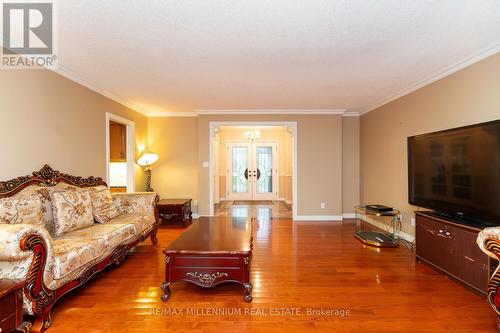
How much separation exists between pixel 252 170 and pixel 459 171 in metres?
6.38

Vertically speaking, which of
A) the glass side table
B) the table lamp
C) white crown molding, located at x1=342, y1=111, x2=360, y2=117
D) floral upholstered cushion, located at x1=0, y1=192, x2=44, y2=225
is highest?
white crown molding, located at x1=342, y1=111, x2=360, y2=117

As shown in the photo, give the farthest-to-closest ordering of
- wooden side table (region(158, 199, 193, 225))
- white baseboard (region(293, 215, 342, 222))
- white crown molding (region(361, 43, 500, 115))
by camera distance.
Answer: white baseboard (region(293, 215, 342, 222)) < wooden side table (region(158, 199, 193, 225)) < white crown molding (region(361, 43, 500, 115))

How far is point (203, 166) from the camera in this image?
17.3ft

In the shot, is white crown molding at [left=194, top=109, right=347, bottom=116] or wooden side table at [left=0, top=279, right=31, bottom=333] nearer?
wooden side table at [left=0, top=279, right=31, bottom=333]

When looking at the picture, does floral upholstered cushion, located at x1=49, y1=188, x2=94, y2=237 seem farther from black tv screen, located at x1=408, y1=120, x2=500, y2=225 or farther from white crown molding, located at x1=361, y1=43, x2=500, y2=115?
white crown molding, located at x1=361, y1=43, x2=500, y2=115

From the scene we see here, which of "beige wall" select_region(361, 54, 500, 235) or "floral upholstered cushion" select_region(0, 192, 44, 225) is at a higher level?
"beige wall" select_region(361, 54, 500, 235)

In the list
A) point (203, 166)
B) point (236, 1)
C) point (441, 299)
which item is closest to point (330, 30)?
point (236, 1)

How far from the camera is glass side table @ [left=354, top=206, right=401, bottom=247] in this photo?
3.61 meters

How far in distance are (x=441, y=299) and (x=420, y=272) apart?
0.58m

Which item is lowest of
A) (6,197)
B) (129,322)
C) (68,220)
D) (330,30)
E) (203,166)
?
(129,322)

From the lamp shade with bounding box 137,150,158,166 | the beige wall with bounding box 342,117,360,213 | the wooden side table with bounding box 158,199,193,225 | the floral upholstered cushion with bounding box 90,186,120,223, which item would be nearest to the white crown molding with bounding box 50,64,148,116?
the lamp shade with bounding box 137,150,158,166

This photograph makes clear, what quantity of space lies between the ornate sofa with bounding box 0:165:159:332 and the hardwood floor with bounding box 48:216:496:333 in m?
0.25

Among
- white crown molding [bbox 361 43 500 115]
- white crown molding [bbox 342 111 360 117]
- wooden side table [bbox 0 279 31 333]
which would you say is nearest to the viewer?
wooden side table [bbox 0 279 31 333]

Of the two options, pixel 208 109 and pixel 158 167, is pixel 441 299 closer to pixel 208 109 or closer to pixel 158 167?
pixel 208 109
